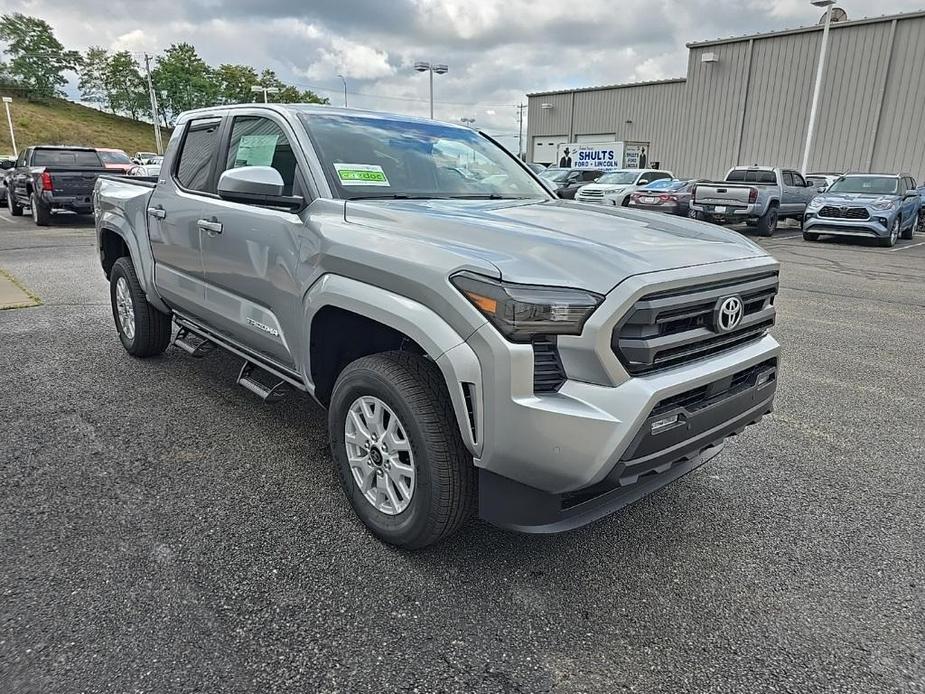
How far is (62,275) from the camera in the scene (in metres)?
9.16

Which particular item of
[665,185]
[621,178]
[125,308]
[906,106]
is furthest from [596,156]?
[125,308]

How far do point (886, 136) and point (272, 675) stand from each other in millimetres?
33799

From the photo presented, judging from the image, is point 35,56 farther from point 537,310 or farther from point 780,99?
point 537,310

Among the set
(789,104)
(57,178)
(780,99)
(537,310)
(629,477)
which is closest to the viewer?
(537,310)

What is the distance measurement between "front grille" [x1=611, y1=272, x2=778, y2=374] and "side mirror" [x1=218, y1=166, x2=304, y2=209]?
170 cm

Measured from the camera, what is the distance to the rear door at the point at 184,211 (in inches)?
159

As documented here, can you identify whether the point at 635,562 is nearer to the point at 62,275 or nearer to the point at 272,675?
the point at 272,675

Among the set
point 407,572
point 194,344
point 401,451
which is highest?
point 401,451

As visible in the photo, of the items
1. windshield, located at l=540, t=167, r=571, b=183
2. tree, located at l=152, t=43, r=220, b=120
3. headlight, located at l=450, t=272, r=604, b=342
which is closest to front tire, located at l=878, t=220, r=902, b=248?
windshield, located at l=540, t=167, r=571, b=183

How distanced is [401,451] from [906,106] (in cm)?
3296

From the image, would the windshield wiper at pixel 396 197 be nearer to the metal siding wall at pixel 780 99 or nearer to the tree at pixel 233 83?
the metal siding wall at pixel 780 99

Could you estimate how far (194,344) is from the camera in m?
4.59

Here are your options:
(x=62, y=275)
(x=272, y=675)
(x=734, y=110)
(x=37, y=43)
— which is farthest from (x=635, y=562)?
(x=37, y=43)

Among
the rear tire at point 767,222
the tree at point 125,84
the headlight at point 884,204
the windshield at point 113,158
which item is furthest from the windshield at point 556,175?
the tree at point 125,84
